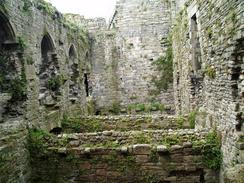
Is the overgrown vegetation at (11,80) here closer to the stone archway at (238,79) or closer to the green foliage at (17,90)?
the green foliage at (17,90)

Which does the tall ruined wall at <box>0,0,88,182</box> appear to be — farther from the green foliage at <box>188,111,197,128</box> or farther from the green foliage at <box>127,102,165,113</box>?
the green foliage at <box>127,102,165,113</box>

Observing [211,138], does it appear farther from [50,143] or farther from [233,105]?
[50,143]

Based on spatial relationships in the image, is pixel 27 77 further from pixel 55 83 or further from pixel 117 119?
pixel 117 119

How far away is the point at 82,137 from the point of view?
8.28 meters

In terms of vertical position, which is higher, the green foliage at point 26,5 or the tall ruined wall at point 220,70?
the green foliage at point 26,5

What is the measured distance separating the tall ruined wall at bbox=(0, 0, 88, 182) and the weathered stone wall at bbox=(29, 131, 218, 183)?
76 cm

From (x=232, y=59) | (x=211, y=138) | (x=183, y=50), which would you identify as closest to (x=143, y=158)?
(x=211, y=138)

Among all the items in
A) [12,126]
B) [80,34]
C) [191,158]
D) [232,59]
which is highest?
[80,34]

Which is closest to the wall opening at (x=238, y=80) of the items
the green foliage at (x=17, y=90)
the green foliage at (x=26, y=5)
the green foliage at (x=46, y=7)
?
the green foliage at (x=17, y=90)

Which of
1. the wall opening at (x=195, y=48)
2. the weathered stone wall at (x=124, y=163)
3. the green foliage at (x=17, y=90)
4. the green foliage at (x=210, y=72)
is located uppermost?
the wall opening at (x=195, y=48)

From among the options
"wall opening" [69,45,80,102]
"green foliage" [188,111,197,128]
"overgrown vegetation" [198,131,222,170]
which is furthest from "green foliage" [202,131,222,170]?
"wall opening" [69,45,80,102]

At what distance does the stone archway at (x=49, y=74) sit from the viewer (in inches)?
441

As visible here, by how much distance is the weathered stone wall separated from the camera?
24.7 ft

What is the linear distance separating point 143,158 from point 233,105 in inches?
93.0
